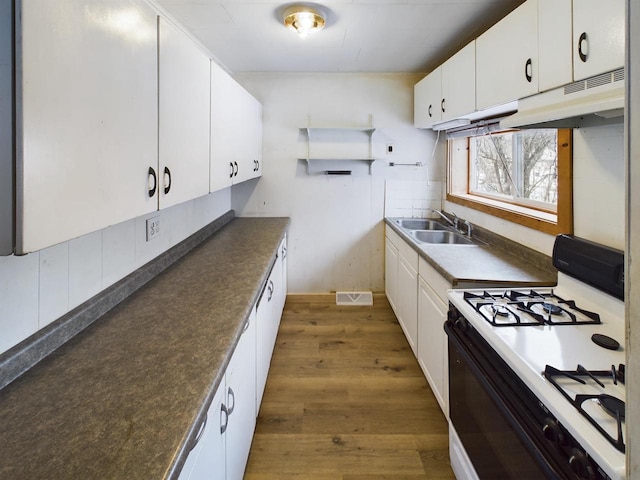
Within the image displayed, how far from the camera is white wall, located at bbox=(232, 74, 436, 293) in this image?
12.2 ft

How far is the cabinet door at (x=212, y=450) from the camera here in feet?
3.02

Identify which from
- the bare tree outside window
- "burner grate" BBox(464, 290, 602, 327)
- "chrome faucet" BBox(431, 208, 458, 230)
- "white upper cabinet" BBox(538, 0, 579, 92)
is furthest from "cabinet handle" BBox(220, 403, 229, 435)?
"chrome faucet" BBox(431, 208, 458, 230)

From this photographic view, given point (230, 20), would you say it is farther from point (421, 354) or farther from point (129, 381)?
point (421, 354)

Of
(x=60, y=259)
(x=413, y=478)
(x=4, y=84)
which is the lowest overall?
(x=413, y=478)

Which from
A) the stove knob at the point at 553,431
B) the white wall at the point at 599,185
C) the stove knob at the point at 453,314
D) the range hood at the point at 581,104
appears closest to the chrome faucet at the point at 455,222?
the white wall at the point at 599,185

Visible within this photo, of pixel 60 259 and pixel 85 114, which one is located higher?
pixel 85 114

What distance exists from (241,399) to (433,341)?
1172mm

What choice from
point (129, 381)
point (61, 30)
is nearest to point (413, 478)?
point (129, 381)

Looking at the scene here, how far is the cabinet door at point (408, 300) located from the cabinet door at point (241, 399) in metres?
1.25

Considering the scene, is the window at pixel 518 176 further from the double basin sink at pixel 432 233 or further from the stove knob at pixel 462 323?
the stove knob at pixel 462 323

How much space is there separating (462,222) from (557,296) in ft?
5.25

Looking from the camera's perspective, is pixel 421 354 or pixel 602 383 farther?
pixel 421 354

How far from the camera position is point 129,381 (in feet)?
3.33

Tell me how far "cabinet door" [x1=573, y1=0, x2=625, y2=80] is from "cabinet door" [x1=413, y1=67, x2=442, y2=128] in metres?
1.58
